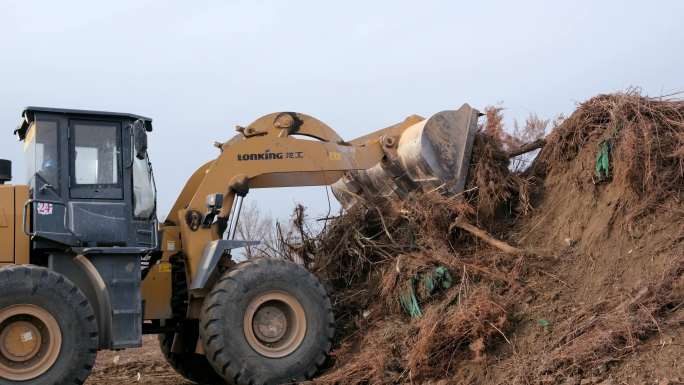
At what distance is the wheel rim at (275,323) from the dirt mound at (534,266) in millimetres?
530

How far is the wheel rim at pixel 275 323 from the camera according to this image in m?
8.01

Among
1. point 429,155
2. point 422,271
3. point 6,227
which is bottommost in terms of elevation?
point 422,271

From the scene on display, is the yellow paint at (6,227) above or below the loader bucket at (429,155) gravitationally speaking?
below

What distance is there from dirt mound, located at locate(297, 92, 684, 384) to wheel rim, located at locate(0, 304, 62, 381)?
8.40ft

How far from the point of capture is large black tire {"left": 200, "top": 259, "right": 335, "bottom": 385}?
7.77 m

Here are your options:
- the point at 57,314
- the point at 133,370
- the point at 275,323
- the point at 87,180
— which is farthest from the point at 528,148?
the point at 133,370

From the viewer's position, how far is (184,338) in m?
8.94

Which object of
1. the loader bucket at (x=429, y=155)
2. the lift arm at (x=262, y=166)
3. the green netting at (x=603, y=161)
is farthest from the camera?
the loader bucket at (x=429, y=155)

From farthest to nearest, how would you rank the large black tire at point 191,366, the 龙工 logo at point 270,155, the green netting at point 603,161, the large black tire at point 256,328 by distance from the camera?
the large black tire at point 191,366
the 龙工 logo at point 270,155
the green netting at point 603,161
the large black tire at point 256,328

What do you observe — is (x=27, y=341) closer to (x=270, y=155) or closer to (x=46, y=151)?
(x=46, y=151)

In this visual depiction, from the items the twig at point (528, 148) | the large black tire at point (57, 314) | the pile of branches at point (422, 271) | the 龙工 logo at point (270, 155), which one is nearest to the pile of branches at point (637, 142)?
the twig at point (528, 148)

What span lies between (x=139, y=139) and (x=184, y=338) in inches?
93.7

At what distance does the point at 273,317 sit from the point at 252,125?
7.24ft

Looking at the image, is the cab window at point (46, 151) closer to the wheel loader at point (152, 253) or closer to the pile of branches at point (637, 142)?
the wheel loader at point (152, 253)
